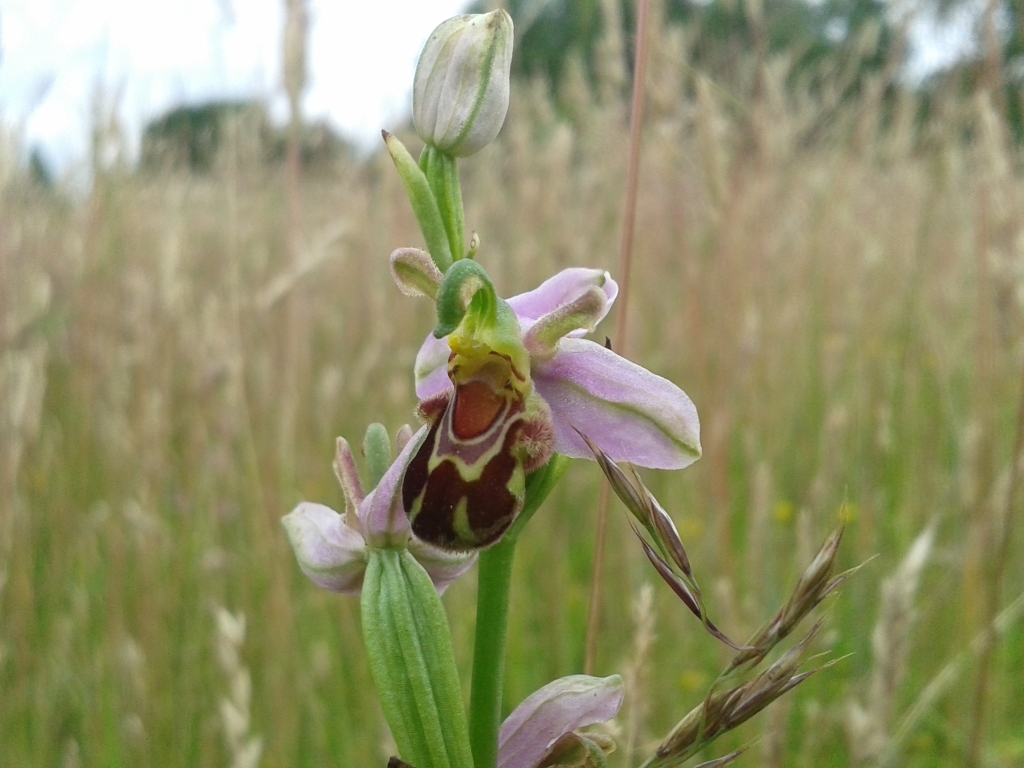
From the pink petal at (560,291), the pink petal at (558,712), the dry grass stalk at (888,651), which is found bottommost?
the dry grass stalk at (888,651)

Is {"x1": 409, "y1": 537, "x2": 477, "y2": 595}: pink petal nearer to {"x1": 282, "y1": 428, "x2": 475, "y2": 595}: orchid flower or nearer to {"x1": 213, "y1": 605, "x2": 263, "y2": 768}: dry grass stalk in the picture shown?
{"x1": 282, "y1": 428, "x2": 475, "y2": 595}: orchid flower

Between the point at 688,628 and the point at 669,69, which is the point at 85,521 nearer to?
the point at 688,628

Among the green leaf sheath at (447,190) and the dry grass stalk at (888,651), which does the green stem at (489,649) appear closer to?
the green leaf sheath at (447,190)

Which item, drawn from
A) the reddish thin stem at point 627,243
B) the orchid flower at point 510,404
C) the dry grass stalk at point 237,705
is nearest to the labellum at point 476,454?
the orchid flower at point 510,404

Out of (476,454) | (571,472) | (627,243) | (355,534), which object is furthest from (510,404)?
(571,472)

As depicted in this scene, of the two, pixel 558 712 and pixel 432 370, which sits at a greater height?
pixel 432 370

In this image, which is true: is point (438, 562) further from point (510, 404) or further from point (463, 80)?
point (463, 80)

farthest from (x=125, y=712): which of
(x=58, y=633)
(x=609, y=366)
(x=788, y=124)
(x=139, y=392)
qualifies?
(x=788, y=124)

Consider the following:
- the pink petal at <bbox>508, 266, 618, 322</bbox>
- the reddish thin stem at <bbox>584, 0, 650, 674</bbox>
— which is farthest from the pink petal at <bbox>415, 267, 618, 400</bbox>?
the reddish thin stem at <bbox>584, 0, 650, 674</bbox>
